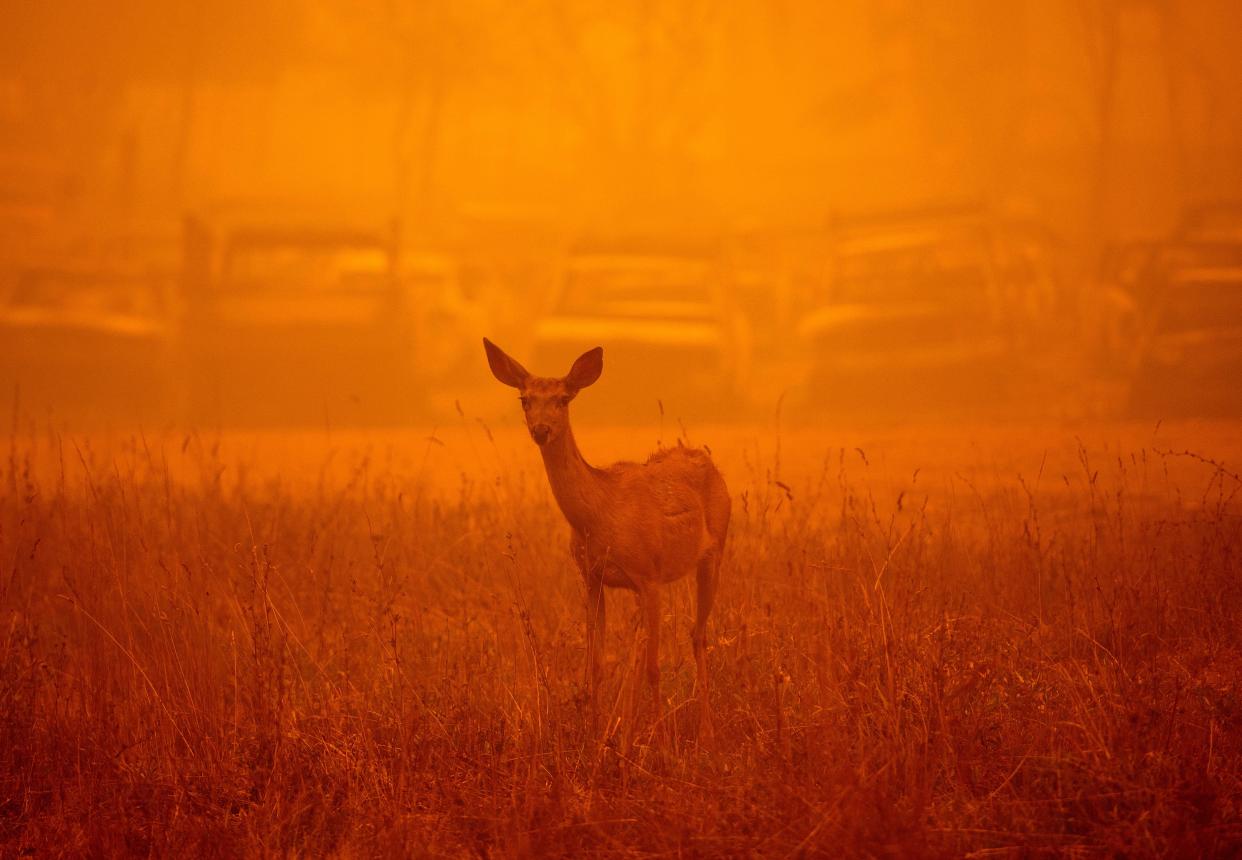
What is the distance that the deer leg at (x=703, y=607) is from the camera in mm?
4684

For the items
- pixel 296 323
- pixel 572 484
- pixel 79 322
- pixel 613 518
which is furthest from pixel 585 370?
pixel 79 322

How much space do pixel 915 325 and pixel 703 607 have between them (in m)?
7.32

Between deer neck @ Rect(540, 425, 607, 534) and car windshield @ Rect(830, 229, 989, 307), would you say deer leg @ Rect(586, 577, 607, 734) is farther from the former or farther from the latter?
car windshield @ Rect(830, 229, 989, 307)

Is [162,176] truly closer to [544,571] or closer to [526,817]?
[544,571]

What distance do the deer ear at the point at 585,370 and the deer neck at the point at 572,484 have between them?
0.57ft

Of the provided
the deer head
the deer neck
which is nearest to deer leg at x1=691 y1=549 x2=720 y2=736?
the deer neck

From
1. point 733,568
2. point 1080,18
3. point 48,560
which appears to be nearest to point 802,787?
point 733,568

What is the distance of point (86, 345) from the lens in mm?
12195

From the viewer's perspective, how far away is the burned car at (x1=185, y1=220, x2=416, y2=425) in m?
12.7

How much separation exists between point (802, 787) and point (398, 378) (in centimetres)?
1003

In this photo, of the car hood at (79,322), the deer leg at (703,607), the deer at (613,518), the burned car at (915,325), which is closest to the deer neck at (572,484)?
the deer at (613,518)

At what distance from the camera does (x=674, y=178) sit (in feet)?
52.8

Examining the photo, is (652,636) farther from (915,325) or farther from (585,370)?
(915,325)

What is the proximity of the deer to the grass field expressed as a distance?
0.62ft
